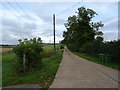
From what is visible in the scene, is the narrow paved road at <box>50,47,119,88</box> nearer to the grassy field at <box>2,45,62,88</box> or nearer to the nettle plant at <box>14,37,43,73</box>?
the grassy field at <box>2,45,62,88</box>

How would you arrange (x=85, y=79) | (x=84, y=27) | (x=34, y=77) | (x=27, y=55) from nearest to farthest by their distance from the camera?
1. (x=85, y=79)
2. (x=34, y=77)
3. (x=27, y=55)
4. (x=84, y=27)

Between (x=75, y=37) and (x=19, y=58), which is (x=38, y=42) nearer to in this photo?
(x=19, y=58)

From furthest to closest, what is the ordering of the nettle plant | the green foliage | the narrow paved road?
1. the green foliage
2. the nettle plant
3. the narrow paved road

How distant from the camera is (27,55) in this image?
417 inches

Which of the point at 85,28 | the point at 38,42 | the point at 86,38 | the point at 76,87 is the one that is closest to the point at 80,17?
the point at 85,28

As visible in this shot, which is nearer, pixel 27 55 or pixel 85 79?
pixel 85 79

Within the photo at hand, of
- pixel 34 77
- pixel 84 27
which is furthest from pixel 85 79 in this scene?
pixel 84 27

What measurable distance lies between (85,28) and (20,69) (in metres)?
32.9

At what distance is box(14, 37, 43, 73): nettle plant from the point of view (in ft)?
33.2

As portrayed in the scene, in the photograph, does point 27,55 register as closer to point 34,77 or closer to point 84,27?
point 34,77

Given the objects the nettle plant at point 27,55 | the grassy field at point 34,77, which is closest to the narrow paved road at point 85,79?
the grassy field at point 34,77

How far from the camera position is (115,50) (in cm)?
1631

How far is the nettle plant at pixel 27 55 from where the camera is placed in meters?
10.1

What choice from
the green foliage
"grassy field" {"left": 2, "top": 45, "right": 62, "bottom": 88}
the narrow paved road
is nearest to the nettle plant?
"grassy field" {"left": 2, "top": 45, "right": 62, "bottom": 88}
